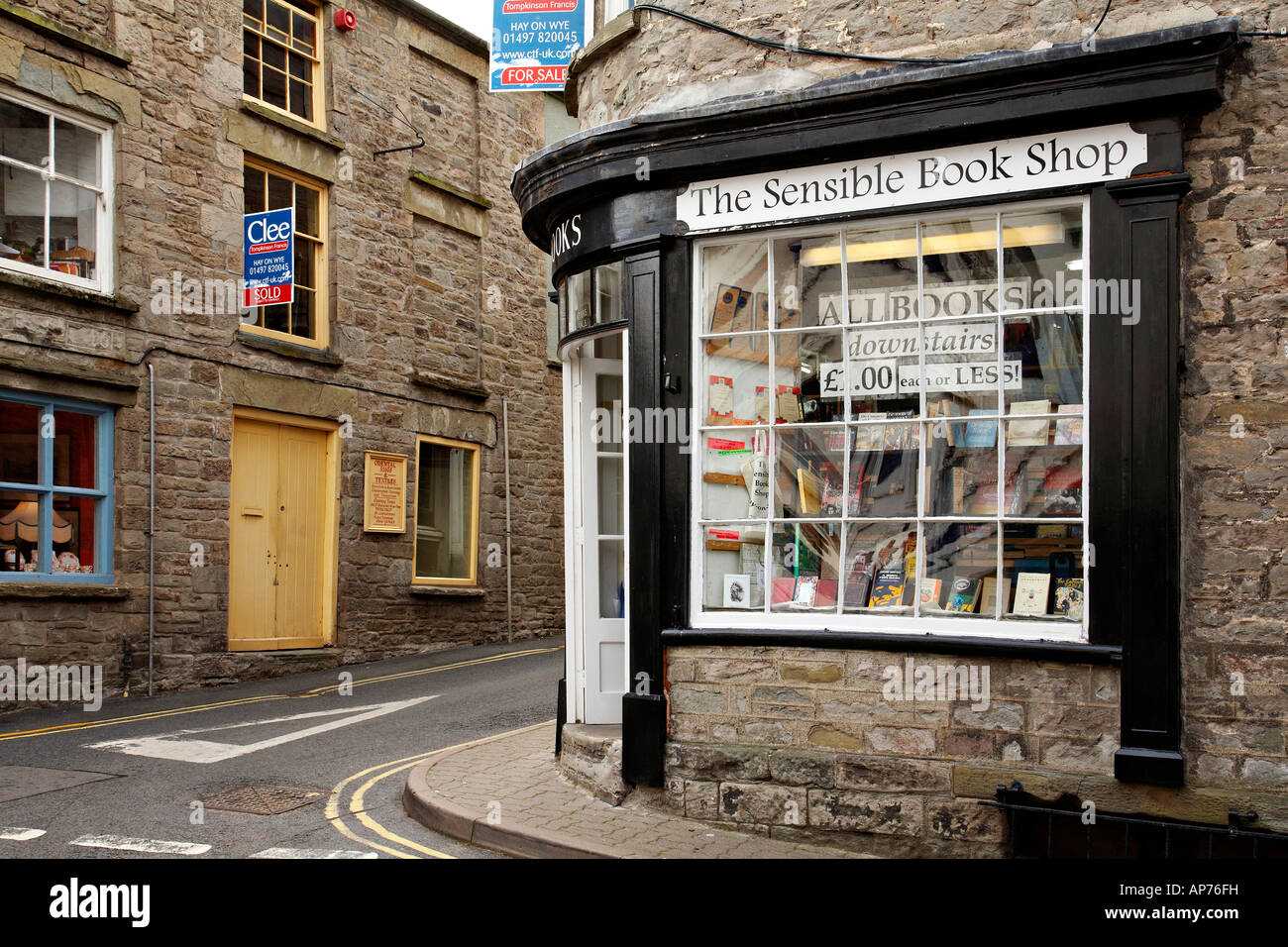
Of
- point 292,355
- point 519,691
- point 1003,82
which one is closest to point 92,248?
point 292,355

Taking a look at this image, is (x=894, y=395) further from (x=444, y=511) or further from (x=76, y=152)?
(x=444, y=511)

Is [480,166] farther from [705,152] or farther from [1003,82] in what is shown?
[1003,82]

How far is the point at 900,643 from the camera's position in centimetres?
579

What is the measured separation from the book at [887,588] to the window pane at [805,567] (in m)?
0.22

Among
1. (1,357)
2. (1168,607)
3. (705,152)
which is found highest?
(705,152)

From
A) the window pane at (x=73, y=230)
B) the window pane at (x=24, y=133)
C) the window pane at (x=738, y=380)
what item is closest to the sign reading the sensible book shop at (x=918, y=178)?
the window pane at (x=738, y=380)

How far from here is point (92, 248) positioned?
1128 cm

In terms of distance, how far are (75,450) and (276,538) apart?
9.07 feet

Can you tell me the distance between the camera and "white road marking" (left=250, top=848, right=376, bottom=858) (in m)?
5.62

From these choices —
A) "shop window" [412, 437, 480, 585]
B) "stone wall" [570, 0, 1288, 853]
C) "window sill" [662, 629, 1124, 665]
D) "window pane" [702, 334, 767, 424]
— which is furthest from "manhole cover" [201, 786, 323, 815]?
"shop window" [412, 437, 480, 585]

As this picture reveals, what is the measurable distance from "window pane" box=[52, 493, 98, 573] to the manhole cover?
491 cm

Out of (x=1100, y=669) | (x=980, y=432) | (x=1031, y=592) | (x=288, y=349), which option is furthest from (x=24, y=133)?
(x=1100, y=669)

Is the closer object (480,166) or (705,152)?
(705,152)

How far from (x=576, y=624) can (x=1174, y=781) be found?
376cm
